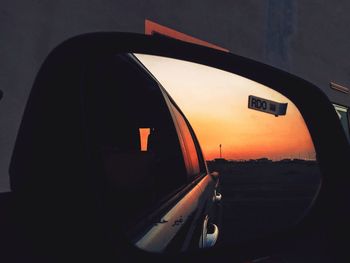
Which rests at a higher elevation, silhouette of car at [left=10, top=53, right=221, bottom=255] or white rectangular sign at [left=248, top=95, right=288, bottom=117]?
white rectangular sign at [left=248, top=95, right=288, bottom=117]

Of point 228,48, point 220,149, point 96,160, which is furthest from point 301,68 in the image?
point 96,160

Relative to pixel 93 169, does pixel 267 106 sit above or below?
above

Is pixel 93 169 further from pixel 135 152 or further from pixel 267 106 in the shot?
pixel 267 106

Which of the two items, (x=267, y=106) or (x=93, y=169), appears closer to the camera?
(x=93, y=169)

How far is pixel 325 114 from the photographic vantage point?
0.99 metres

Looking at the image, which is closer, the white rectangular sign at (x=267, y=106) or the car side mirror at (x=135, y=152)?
the car side mirror at (x=135, y=152)

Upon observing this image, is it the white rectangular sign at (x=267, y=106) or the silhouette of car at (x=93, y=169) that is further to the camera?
the white rectangular sign at (x=267, y=106)

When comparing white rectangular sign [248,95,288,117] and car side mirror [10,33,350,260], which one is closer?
car side mirror [10,33,350,260]

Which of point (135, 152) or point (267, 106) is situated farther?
point (267, 106)

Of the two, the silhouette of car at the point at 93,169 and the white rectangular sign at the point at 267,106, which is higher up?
the white rectangular sign at the point at 267,106

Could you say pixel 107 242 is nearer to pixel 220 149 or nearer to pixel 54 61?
pixel 54 61

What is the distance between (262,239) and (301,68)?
787 centimetres

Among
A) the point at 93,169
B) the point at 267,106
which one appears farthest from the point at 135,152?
the point at 267,106

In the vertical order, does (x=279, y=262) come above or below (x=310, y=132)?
below
